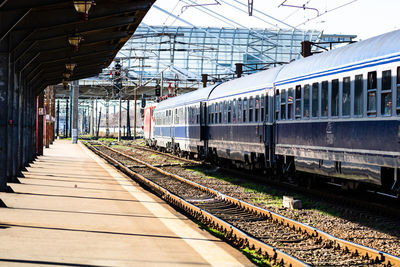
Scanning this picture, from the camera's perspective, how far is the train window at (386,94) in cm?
1111

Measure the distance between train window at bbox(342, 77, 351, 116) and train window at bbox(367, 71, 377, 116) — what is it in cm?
83

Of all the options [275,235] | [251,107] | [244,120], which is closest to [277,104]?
[251,107]

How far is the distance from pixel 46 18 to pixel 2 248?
7.20m

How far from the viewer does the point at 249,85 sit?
2053cm

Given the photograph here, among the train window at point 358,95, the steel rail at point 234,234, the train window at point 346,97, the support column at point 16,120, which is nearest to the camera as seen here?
the steel rail at point 234,234

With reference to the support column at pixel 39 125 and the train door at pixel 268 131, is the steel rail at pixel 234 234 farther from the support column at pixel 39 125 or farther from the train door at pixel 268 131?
the support column at pixel 39 125

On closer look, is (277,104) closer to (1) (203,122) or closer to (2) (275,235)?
(2) (275,235)

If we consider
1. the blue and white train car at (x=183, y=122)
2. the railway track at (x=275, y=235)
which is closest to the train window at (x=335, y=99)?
the railway track at (x=275, y=235)

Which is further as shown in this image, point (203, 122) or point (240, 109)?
point (203, 122)

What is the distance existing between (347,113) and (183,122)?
1973 centimetres

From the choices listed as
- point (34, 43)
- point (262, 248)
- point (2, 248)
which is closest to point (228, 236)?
point (262, 248)

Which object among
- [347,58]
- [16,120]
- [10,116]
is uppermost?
[347,58]

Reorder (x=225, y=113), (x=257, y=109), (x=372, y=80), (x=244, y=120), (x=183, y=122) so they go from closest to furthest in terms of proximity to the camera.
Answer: (x=372, y=80) < (x=257, y=109) < (x=244, y=120) < (x=225, y=113) < (x=183, y=122)

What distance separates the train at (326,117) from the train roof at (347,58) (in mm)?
21
